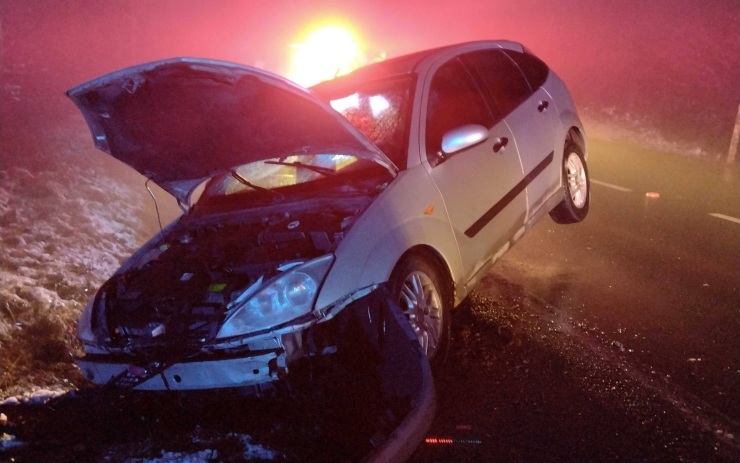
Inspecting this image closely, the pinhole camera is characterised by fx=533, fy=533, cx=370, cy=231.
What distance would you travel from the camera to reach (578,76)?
63.8ft

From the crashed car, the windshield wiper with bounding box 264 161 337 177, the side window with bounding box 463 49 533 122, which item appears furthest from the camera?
the side window with bounding box 463 49 533 122

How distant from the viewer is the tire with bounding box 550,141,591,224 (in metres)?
5.28

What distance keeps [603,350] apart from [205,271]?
2647 mm

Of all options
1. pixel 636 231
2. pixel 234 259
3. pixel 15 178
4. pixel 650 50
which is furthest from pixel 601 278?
pixel 650 50

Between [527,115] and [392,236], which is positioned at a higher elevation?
[527,115]

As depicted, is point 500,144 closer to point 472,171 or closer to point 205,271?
point 472,171

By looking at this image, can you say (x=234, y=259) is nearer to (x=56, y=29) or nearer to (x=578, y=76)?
(x=578, y=76)

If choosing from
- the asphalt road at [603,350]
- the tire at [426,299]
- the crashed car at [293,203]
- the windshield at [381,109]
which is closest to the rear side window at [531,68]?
the crashed car at [293,203]

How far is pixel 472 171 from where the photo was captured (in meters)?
3.87

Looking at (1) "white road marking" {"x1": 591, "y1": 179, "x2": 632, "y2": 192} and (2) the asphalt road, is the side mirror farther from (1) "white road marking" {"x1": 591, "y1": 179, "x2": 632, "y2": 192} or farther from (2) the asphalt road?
(1) "white road marking" {"x1": 591, "y1": 179, "x2": 632, "y2": 192}

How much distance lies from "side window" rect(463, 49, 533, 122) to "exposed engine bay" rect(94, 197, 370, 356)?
70.9 inches

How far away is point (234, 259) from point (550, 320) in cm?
246

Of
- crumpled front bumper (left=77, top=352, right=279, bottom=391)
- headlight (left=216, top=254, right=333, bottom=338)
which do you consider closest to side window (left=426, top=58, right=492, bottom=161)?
headlight (left=216, top=254, right=333, bottom=338)

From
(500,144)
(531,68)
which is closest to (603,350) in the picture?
(500,144)
